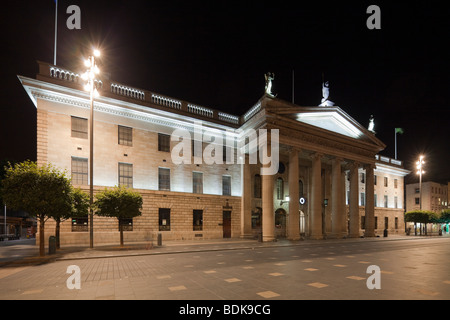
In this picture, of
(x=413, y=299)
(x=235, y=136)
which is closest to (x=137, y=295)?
(x=413, y=299)

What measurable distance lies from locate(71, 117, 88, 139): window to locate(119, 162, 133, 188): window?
4.01 m

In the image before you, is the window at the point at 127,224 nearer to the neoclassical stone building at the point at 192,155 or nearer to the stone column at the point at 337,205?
the neoclassical stone building at the point at 192,155

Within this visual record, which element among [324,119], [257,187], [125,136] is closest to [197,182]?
[257,187]

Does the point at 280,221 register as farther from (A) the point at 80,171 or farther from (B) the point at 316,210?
(A) the point at 80,171

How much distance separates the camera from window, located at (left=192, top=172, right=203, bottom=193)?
91.1 feet

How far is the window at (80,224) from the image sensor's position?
21.7 meters

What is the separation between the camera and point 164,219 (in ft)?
83.0

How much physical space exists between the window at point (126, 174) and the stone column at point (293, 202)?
1593 centimetres

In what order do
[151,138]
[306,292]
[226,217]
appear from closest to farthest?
[306,292] → [151,138] → [226,217]

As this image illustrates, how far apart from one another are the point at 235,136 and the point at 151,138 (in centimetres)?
992

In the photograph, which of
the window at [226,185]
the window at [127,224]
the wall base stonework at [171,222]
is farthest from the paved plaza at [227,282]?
the window at [226,185]
